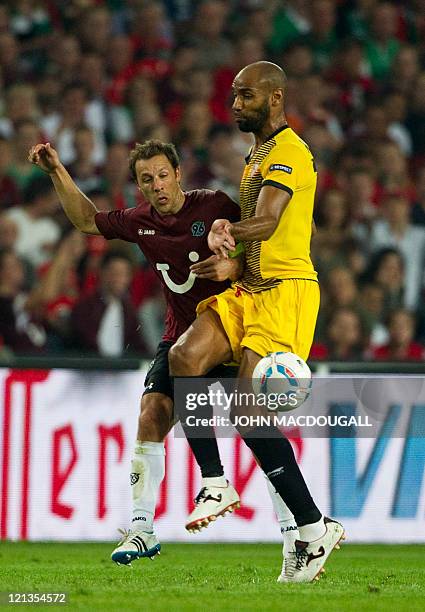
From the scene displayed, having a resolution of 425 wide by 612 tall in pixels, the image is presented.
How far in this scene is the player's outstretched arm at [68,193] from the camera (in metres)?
6.11

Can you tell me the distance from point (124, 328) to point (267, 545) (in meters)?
1.97

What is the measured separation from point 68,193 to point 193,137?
4.24 metres

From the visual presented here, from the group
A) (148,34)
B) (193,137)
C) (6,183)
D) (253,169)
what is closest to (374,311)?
(193,137)

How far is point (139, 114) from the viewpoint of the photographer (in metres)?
10.5

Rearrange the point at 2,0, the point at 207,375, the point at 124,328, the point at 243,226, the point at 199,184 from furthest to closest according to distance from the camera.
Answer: the point at 2,0, the point at 199,184, the point at 124,328, the point at 207,375, the point at 243,226

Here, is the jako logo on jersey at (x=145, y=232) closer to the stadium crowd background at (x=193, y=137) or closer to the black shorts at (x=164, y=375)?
the black shorts at (x=164, y=375)

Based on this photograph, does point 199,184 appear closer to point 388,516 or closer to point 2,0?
point 2,0

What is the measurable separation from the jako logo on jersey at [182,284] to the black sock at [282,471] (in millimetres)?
889

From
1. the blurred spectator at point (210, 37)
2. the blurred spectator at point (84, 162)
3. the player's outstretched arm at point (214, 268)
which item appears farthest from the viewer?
the blurred spectator at point (210, 37)

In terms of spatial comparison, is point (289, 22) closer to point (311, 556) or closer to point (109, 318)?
point (109, 318)

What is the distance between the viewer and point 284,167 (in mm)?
5527

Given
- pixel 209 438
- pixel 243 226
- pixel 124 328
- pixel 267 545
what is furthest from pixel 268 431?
pixel 124 328

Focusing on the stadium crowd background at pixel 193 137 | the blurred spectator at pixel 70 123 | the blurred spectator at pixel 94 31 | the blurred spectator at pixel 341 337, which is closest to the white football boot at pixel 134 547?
the stadium crowd background at pixel 193 137

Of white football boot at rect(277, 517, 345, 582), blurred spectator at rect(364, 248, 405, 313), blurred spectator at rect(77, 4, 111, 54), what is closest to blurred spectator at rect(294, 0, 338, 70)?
blurred spectator at rect(77, 4, 111, 54)
